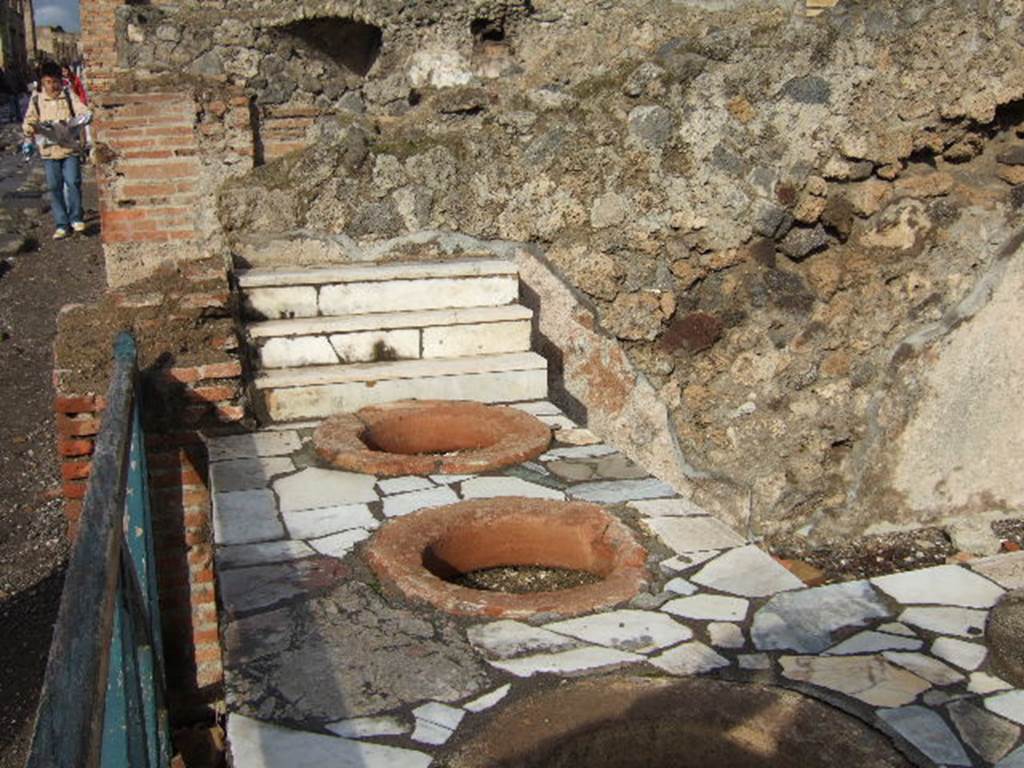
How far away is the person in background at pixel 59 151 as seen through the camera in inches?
440

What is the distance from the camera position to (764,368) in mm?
4793

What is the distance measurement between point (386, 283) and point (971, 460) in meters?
2.80

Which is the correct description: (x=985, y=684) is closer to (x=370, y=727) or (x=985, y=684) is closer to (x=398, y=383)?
(x=370, y=727)

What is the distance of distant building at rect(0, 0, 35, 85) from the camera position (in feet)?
115

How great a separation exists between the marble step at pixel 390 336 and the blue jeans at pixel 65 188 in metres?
8.22

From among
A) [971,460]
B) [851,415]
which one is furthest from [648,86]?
[971,460]

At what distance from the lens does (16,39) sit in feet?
126

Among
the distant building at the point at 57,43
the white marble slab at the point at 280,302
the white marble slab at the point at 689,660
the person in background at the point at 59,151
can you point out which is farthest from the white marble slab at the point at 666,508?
the distant building at the point at 57,43

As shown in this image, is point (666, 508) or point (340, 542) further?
point (666, 508)

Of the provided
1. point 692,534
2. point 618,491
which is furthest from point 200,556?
point 692,534

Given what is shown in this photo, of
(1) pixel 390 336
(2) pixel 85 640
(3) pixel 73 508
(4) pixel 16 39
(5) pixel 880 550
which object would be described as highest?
(4) pixel 16 39

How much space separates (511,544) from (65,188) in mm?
10707

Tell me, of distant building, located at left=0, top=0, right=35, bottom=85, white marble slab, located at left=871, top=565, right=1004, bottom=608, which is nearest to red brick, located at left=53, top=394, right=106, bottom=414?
white marble slab, located at left=871, top=565, right=1004, bottom=608

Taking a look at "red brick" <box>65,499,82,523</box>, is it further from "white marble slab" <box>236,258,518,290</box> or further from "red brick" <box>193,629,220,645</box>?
"white marble slab" <box>236,258,518,290</box>
